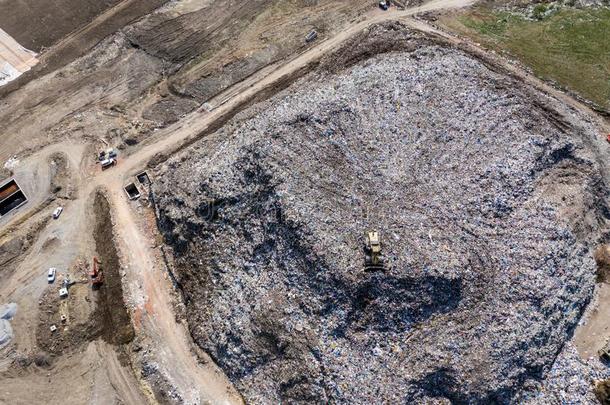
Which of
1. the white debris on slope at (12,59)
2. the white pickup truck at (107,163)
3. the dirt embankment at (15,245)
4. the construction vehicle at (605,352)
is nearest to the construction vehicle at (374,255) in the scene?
the construction vehicle at (605,352)

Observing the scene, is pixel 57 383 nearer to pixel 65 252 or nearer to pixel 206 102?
pixel 65 252

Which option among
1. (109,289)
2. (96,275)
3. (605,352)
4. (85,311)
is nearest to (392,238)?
(605,352)

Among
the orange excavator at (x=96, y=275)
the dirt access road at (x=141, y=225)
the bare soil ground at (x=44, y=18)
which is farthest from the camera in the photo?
the bare soil ground at (x=44, y=18)

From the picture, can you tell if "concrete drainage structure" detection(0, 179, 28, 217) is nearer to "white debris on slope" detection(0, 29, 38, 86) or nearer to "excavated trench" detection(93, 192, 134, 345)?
"excavated trench" detection(93, 192, 134, 345)

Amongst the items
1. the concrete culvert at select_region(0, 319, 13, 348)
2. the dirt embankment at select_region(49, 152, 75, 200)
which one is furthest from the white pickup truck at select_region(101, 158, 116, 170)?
the concrete culvert at select_region(0, 319, 13, 348)

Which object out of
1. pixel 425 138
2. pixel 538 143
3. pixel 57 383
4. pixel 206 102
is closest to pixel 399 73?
pixel 425 138

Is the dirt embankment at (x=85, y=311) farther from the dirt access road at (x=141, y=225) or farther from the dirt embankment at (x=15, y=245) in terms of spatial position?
the dirt embankment at (x=15, y=245)
